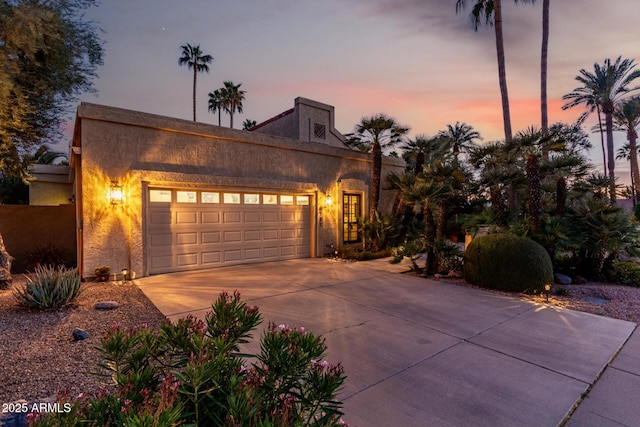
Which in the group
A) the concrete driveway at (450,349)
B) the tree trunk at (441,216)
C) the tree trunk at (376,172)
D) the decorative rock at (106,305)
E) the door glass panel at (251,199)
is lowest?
the concrete driveway at (450,349)

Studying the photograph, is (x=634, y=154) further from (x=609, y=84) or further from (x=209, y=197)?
(x=209, y=197)

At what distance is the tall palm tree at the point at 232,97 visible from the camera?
107 ft

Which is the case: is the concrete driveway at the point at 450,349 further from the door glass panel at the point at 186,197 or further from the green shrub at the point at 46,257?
the green shrub at the point at 46,257

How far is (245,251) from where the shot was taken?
9.14m

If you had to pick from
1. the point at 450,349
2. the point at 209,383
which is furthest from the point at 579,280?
the point at 209,383

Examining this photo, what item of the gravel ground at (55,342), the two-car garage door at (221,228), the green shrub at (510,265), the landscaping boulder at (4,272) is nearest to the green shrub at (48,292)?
the gravel ground at (55,342)

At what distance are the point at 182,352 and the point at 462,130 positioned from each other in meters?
27.8

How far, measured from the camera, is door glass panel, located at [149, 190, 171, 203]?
7.63 m

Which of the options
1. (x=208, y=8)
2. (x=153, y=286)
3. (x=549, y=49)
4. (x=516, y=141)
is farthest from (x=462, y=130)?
(x=153, y=286)

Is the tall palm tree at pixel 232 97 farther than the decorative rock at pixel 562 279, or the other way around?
the tall palm tree at pixel 232 97

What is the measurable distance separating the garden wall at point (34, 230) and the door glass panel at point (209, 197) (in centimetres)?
406

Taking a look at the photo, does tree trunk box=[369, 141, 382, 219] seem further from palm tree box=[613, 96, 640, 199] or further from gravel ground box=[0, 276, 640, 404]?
palm tree box=[613, 96, 640, 199]

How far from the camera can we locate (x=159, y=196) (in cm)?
774

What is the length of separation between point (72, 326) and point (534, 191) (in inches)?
345
